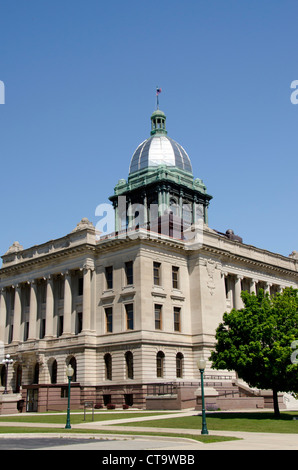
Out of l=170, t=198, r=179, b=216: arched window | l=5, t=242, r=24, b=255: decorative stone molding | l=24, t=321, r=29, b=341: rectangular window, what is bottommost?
l=24, t=321, r=29, b=341: rectangular window

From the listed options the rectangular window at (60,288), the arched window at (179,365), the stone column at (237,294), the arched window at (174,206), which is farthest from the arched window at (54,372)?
the arched window at (174,206)

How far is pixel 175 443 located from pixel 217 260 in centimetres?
4535

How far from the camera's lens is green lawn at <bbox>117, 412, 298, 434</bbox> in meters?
28.8

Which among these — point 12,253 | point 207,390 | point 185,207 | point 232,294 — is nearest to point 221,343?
point 207,390

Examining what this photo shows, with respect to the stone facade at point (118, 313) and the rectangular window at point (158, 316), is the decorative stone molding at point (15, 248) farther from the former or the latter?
the rectangular window at point (158, 316)

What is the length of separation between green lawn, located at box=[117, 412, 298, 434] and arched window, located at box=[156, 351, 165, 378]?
2021cm

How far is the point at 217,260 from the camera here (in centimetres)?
6600

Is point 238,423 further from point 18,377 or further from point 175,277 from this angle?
point 18,377

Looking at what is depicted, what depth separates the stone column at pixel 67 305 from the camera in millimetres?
62438

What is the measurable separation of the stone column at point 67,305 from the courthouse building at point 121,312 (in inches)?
4.7

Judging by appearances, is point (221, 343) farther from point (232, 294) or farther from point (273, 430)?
point (232, 294)

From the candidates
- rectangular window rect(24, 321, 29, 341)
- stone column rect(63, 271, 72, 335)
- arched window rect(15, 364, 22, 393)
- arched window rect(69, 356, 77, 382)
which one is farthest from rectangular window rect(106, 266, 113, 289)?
arched window rect(15, 364, 22, 393)

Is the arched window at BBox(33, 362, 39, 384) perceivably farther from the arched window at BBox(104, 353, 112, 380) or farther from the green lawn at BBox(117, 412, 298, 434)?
the green lawn at BBox(117, 412, 298, 434)
